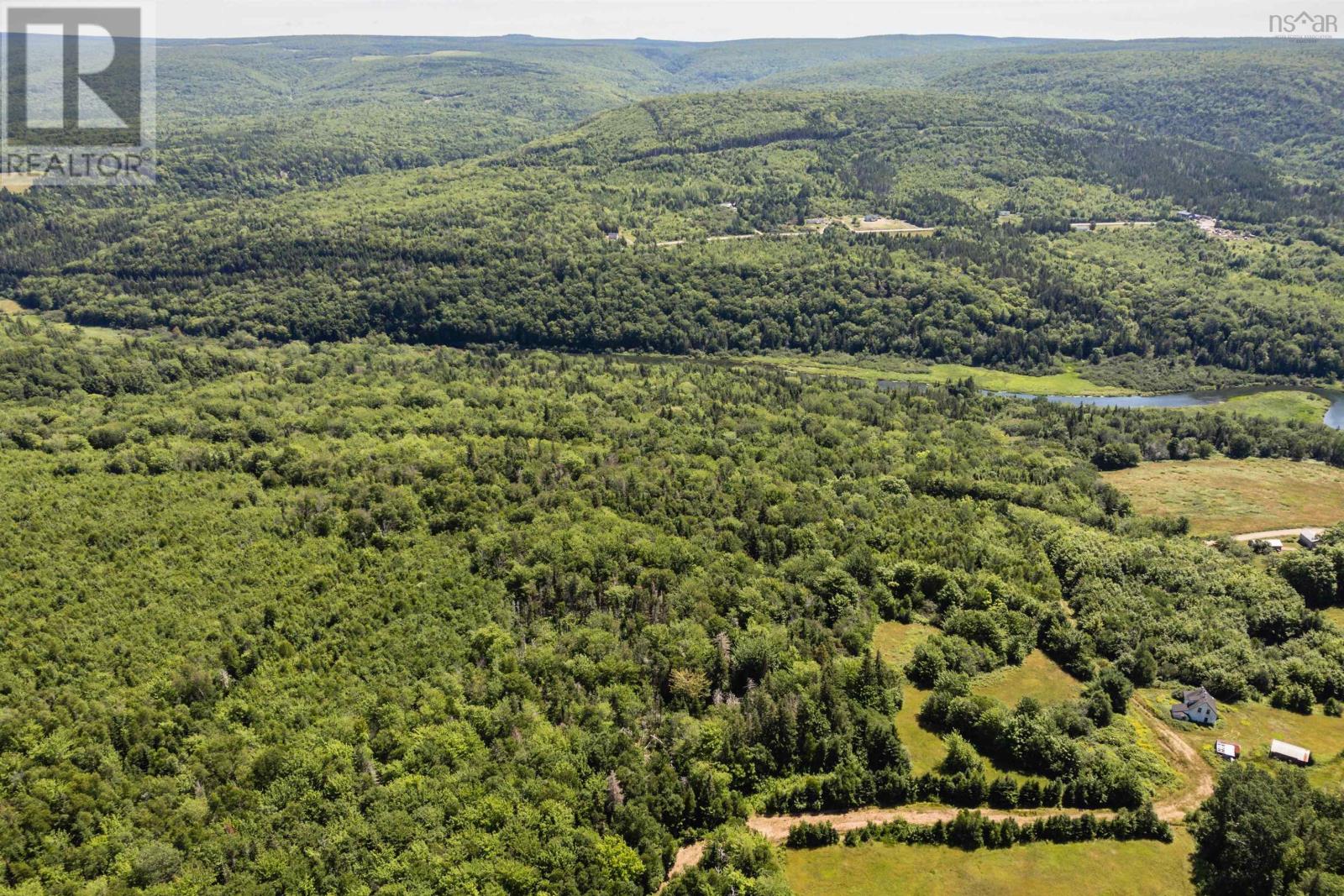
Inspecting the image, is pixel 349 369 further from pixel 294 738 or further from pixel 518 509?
pixel 294 738

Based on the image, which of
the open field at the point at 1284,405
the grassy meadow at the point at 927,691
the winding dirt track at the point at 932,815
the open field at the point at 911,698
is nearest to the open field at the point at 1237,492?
the open field at the point at 1284,405

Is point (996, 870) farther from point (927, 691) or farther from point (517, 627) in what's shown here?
point (517, 627)

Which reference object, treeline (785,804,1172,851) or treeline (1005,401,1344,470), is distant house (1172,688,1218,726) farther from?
treeline (1005,401,1344,470)

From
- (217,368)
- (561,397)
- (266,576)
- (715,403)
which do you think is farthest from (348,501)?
(217,368)

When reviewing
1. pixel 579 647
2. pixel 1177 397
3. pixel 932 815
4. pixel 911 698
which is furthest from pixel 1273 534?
pixel 579 647

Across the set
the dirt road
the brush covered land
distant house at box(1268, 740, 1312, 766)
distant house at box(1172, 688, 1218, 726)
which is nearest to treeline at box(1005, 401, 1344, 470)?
the brush covered land

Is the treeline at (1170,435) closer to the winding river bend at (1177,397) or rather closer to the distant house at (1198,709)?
the winding river bend at (1177,397)
